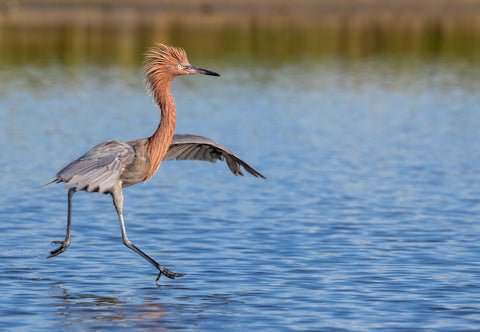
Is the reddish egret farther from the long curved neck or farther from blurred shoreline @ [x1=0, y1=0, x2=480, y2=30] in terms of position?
blurred shoreline @ [x1=0, y1=0, x2=480, y2=30]

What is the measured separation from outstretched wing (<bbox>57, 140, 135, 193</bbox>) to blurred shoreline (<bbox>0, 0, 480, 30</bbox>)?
5080 centimetres

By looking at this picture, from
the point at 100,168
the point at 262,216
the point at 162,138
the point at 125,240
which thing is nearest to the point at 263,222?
the point at 262,216

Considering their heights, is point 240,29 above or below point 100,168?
below


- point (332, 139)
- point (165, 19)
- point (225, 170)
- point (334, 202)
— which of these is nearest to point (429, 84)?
point (332, 139)

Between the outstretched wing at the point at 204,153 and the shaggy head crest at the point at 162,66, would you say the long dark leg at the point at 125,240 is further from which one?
the shaggy head crest at the point at 162,66

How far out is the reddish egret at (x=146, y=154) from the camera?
10.6 meters

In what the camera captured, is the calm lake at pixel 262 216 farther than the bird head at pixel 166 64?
No

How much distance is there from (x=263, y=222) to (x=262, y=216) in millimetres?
489

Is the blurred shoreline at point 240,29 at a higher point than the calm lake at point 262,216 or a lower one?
lower

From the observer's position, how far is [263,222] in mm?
15289

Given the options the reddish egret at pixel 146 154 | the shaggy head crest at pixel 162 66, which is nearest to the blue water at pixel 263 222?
the reddish egret at pixel 146 154

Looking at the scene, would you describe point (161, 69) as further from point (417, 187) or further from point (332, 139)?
point (332, 139)

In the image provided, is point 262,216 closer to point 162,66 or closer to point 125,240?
point 162,66

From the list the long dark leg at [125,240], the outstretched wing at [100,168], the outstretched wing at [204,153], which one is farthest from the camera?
the outstretched wing at [204,153]
